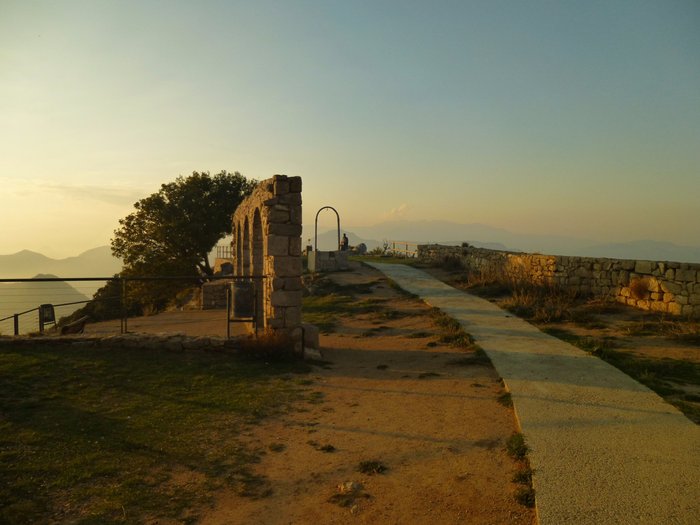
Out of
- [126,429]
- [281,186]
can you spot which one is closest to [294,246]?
[281,186]

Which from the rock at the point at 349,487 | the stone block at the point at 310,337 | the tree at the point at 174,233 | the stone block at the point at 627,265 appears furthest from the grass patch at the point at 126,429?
the tree at the point at 174,233

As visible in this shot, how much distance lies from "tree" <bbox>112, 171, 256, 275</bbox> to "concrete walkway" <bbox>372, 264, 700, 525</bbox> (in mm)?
23674

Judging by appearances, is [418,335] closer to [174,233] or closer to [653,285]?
[653,285]

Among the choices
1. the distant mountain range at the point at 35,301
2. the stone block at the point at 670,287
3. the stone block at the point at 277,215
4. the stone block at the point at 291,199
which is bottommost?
the distant mountain range at the point at 35,301

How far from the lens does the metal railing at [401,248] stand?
31920 millimetres

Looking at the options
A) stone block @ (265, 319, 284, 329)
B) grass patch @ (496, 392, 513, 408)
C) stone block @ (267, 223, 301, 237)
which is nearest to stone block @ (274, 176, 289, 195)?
stone block @ (267, 223, 301, 237)

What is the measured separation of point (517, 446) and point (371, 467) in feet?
4.78

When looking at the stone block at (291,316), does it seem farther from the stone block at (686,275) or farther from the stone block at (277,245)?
the stone block at (686,275)

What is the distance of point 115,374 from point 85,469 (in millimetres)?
3203

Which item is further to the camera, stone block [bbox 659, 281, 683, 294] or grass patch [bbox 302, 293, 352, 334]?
grass patch [bbox 302, 293, 352, 334]

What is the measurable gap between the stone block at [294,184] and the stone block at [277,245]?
0.96 meters

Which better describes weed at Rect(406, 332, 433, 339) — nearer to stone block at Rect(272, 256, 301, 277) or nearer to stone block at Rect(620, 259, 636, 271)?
stone block at Rect(272, 256, 301, 277)

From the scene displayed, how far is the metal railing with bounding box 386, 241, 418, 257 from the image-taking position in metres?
31.9

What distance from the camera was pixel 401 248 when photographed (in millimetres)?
34188
